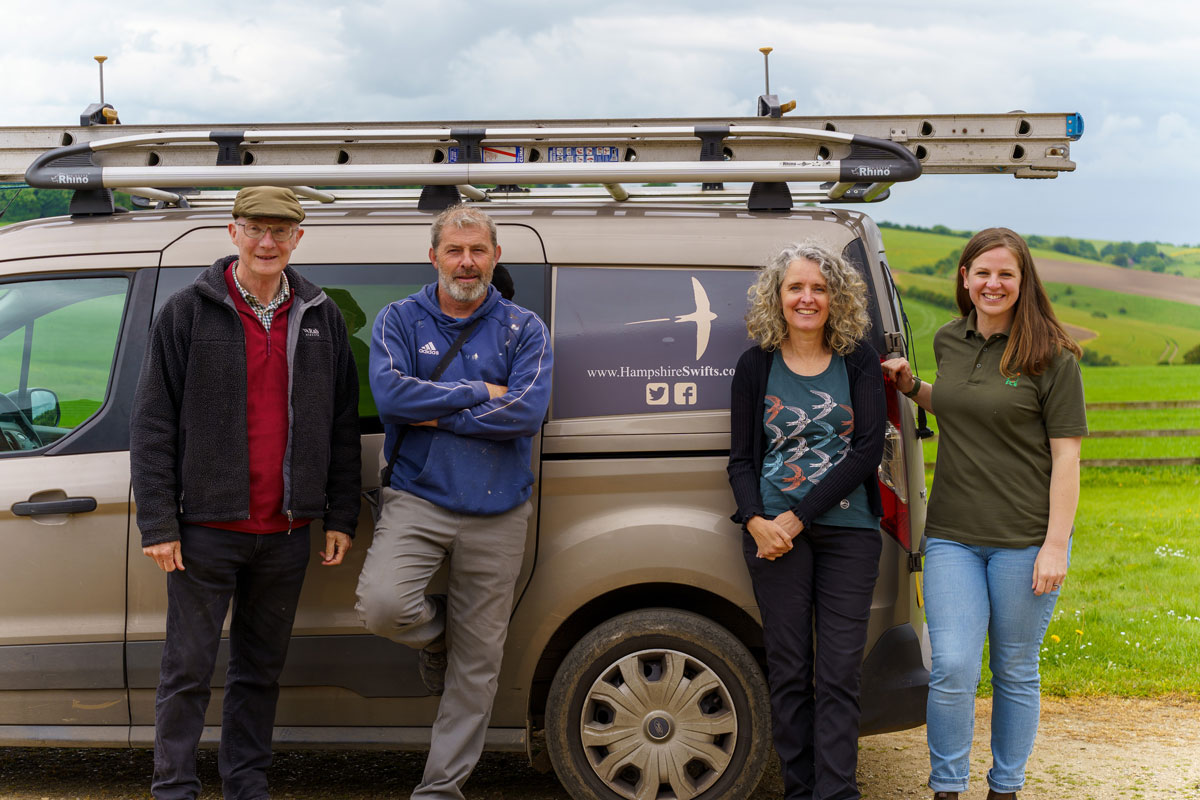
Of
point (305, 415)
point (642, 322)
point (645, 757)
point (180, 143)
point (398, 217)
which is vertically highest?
point (180, 143)

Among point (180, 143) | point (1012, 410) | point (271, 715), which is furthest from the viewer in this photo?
point (180, 143)

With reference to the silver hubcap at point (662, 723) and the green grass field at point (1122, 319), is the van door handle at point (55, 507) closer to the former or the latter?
the silver hubcap at point (662, 723)

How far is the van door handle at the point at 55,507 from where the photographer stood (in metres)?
3.75

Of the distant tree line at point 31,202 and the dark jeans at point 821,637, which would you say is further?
the distant tree line at point 31,202

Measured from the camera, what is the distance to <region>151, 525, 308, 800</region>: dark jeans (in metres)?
3.54

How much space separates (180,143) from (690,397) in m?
2.00

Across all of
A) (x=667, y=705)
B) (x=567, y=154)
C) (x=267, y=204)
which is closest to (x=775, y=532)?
(x=667, y=705)

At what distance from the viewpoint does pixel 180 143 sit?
3.99 meters

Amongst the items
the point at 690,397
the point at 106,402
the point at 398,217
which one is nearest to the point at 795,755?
the point at 690,397

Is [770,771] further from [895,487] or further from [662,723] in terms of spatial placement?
[895,487]

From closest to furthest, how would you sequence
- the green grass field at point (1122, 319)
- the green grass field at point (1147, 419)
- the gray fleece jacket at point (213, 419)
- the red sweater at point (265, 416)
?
the gray fleece jacket at point (213, 419) < the red sweater at point (265, 416) < the green grass field at point (1147, 419) < the green grass field at point (1122, 319)

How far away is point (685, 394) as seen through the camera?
3725 mm

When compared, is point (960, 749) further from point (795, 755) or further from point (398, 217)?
point (398, 217)

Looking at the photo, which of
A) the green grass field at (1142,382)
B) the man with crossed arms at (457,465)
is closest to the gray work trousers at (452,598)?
the man with crossed arms at (457,465)
